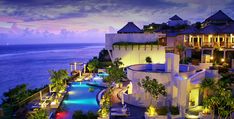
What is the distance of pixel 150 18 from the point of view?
53062 mm

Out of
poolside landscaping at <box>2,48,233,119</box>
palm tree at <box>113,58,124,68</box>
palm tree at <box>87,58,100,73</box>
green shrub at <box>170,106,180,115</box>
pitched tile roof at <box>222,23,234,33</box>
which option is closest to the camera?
poolside landscaping at <box>2,48,233,119</box>

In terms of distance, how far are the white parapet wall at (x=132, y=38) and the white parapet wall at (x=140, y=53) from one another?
2.69 feet

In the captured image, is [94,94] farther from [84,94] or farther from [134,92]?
[134,92]

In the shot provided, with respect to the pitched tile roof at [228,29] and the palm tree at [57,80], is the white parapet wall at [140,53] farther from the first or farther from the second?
the palm tree at [57,80]

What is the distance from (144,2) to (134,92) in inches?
986

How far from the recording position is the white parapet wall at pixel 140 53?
2717 cm

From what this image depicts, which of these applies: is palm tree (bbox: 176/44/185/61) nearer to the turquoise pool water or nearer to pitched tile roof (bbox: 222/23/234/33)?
pitched tile roof (bbox: 222/23/234/33)

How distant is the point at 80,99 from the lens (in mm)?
18406

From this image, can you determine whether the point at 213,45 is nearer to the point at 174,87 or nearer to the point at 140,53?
the point at 140,53

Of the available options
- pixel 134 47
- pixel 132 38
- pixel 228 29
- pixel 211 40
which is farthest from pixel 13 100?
pixel 211 40

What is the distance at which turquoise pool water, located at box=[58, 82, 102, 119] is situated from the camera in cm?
1581

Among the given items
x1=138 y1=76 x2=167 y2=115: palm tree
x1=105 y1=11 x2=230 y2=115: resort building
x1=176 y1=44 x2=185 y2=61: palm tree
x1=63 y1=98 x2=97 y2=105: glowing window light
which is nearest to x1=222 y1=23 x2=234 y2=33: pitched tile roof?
x1=105 y1=11 x2=230 y2=115: resort building

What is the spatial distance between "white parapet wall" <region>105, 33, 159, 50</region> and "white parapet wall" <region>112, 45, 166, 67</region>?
819mm

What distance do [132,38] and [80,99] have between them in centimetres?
1135
